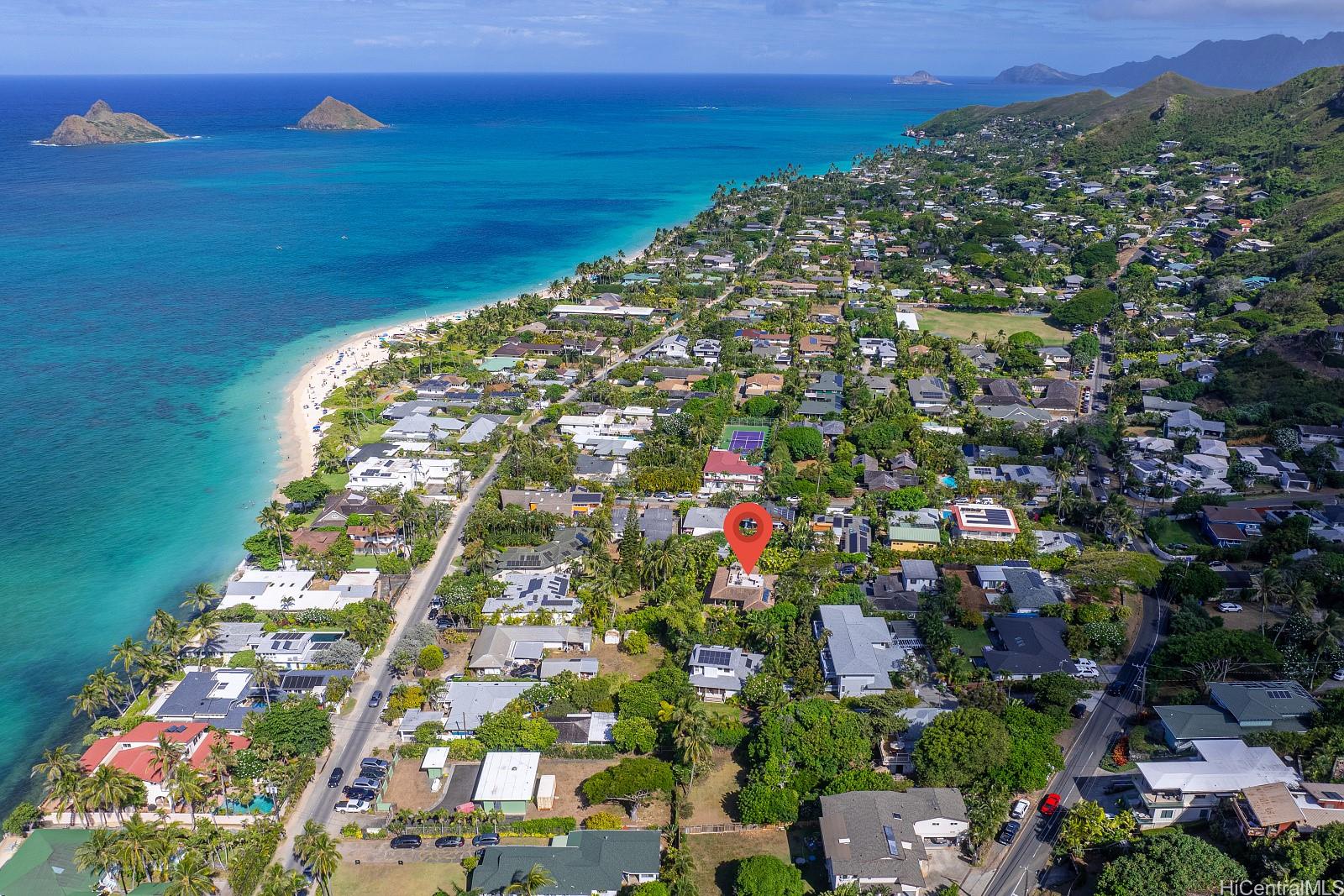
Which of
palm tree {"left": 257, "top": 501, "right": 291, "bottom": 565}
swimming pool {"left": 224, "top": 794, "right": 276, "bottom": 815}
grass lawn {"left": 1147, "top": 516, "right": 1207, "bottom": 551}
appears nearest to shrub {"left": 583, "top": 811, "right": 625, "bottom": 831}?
swimming pool {"left": 224, "top": 794, "right": 276, "bottom": 815}

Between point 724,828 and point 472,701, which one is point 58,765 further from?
point 724,828

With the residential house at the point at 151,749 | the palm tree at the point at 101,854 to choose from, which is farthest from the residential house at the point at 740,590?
the palm tree at the point at 101,854

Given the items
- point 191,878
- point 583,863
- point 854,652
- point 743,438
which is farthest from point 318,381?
point 583,863

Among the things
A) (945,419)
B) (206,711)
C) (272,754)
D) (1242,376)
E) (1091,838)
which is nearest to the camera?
(1091,838)

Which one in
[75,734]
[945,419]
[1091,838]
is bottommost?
[75,734]

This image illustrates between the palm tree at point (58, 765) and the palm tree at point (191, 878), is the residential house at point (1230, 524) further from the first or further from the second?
the palm tree at point (58, 765)

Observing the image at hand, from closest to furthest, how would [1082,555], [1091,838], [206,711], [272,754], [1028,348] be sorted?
[1091,838]
[272,754]
[206,711]
[1082,555]
[1028,348]

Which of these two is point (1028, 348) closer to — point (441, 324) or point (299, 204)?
point (441, 324)

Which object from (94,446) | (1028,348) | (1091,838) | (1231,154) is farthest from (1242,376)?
(1231,154)
